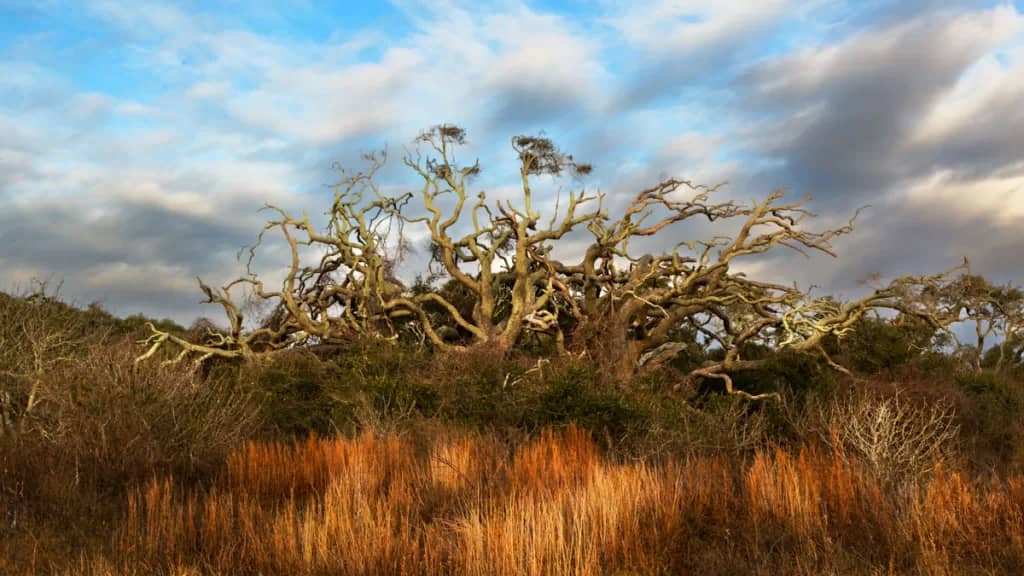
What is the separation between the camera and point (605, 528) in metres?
5.87

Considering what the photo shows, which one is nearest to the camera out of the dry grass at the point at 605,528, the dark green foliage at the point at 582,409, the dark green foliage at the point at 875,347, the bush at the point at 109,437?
the dry grass at the point at 605,528

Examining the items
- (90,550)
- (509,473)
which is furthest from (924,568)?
(90,550)

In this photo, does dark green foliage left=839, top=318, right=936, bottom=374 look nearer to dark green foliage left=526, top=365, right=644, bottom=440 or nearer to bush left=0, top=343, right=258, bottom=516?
dark green foliage left=526, top=365, right=644, bottom=440

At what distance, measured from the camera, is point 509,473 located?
782cm

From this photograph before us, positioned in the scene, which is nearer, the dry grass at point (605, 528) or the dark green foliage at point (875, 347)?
the dry grass at point (605, 528)

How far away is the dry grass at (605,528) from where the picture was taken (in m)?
5.48

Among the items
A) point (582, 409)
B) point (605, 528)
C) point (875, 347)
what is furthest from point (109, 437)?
point (875, 347)

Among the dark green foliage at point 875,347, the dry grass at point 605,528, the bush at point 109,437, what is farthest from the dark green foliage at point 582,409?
the dark green foliage at point 875,347

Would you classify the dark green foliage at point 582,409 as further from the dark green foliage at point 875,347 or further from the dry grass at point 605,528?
the dark green foliage at point 875,347

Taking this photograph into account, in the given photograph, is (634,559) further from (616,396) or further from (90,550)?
(616,396)

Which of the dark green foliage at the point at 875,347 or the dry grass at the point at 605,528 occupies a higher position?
the dark green foliage at the point at 875,347

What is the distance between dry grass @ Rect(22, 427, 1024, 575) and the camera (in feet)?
18.0

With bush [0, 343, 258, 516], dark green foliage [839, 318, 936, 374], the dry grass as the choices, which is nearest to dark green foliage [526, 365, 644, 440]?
bush [0, 343, 258, 516]

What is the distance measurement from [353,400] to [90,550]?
326 inches
